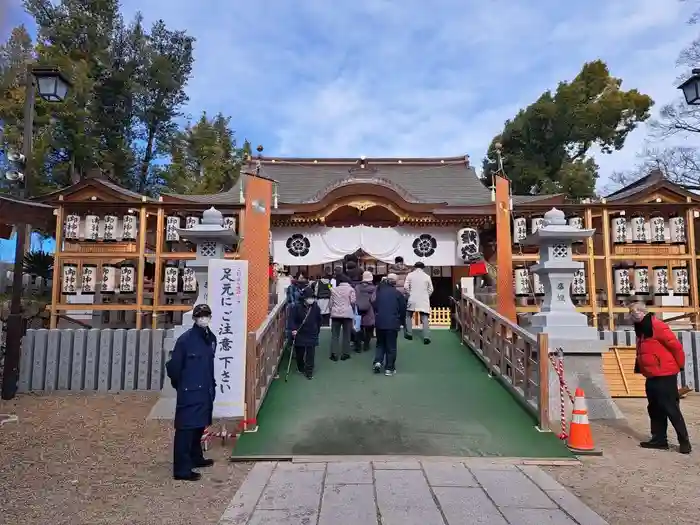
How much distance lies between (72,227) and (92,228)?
47 cm

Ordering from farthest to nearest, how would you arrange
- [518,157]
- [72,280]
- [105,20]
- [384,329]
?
[518,157], [105,20], [72,280], [384,329]

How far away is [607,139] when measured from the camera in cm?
2436

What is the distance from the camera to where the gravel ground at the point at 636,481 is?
3.69 m

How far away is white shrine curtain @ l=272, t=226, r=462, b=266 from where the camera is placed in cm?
1307

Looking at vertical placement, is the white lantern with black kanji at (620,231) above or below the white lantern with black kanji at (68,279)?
above

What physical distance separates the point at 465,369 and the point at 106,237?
8744 millimetres

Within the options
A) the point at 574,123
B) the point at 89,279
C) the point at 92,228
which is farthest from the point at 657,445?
the point at 574,123

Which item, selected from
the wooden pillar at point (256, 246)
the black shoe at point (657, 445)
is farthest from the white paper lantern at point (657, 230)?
the wooden pillar at point (256, 246)

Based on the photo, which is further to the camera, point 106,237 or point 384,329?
point 106,237

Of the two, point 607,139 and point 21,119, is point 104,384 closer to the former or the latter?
point 21,119

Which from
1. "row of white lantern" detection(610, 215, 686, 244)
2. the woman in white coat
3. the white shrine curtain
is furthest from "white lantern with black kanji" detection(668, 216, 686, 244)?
the woman in white coat

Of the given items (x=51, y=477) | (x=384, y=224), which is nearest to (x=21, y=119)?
(x=384, y=224)

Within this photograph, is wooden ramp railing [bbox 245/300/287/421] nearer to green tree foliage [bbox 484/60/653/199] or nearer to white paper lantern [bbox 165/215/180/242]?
white paper lantern [bbox 165/215/180/242]

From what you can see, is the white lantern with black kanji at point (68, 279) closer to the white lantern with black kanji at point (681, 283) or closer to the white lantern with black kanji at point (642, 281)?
the white lantern with black kanji at point (642, 281)
